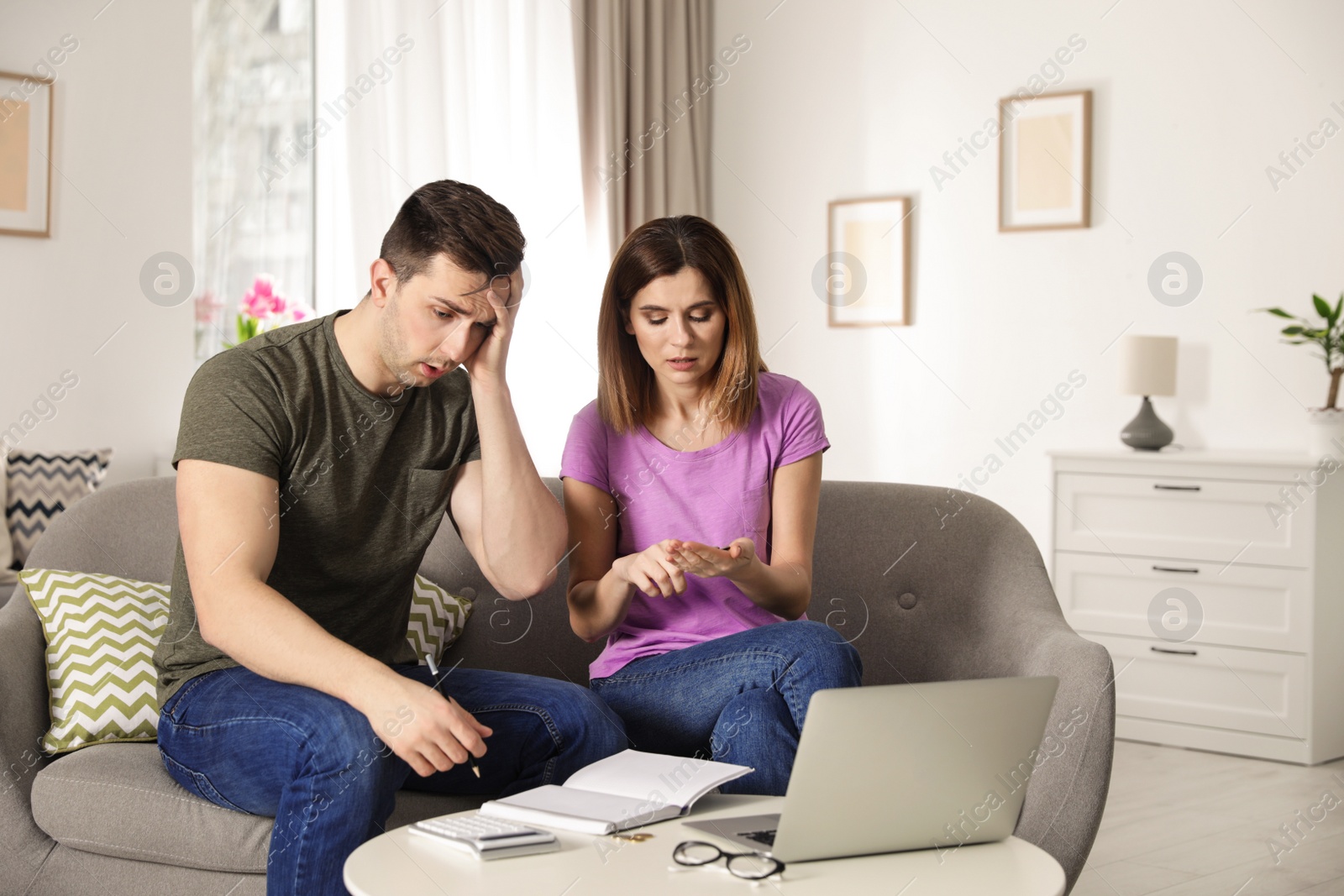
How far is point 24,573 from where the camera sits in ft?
6.51

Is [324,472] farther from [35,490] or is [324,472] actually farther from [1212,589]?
[1212,589]

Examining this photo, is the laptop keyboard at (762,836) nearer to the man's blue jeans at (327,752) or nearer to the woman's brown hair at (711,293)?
the man's blue jeans at (327,752)

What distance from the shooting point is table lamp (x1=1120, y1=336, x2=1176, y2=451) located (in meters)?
3.75

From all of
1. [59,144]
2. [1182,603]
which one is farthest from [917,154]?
[59,144]

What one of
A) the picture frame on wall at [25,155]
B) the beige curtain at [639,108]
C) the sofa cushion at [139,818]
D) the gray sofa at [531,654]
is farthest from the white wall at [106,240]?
the sofa cushion at [139,818]

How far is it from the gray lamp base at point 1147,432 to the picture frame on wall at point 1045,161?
684 mm

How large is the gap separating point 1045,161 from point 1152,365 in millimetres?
807

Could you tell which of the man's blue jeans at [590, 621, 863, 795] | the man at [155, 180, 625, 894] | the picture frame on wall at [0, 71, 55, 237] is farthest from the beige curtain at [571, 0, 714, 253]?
the man's blue jeans at [590, 621, 863, 795]

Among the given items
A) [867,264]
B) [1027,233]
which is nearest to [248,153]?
[867,264]

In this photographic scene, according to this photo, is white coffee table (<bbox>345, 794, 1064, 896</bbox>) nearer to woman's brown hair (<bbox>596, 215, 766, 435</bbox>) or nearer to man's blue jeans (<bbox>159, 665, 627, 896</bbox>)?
man's blue jeans (<bbox>159, 665, 627, 896</bbox>)

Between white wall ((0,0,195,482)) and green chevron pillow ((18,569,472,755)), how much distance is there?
67.0 inches

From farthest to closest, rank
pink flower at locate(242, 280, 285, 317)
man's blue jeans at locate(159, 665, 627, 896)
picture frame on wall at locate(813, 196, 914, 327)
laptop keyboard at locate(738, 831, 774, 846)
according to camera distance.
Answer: picture frame on wall at locate(813, 196, 914, 327) → pink flower at locate(242, 280, 285, 317) → man's blue jeans at locate(159, 665, 627, 896) → laptop keyboard at locate(738, 831, 774, 846)

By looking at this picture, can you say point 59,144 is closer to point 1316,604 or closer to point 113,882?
point 113,882

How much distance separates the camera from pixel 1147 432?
3.75 metres
